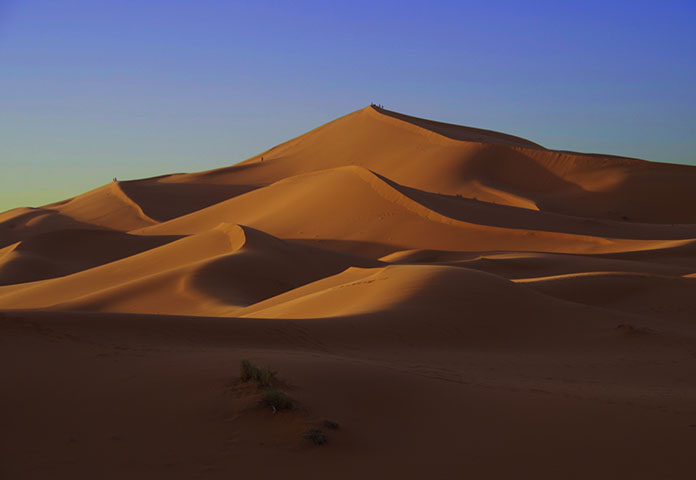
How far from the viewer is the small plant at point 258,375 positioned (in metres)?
6.46

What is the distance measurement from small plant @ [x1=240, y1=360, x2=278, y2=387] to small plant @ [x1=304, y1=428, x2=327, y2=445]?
0.84 meters

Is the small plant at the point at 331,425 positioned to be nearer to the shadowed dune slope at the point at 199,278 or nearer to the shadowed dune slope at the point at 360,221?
the shadowed dune slope at the point at 199,278

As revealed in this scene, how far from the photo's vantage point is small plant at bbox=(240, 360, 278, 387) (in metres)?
6.46

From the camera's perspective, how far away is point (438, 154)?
48500 millimetres

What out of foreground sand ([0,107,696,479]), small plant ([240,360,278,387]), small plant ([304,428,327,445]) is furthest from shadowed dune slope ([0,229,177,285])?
small plant ([304,428,327,445])

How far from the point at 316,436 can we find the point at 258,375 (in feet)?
3.61

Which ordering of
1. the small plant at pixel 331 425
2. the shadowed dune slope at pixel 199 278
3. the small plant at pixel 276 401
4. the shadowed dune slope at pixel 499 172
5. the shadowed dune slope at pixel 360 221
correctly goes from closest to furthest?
the small plant at pixel 331 425, the small plant at pixel 276 401, the shadowed dune slope at pixel 199 278, the shadowed dune slope at pixel 360 221, the shadowed dune slope at pixel 499 172

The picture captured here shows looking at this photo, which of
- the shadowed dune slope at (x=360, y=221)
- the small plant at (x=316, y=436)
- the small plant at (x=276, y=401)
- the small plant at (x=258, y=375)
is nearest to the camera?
the small plant at (x=316, y=436)

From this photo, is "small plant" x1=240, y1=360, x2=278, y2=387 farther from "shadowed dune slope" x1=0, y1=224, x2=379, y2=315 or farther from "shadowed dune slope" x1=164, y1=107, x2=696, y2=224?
"shadowed dune slope" x1=164, y1=107, x2=696, y2=224

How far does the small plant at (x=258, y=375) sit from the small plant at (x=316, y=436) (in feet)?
2.77

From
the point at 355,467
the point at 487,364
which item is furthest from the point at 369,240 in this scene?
the point at 355,467

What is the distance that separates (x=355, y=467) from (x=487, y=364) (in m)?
4.31

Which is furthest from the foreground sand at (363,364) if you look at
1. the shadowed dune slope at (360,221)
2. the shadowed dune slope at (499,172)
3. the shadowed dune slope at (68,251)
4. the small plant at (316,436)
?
the shadowed dune slope at (499,172)

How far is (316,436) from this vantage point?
564cm
